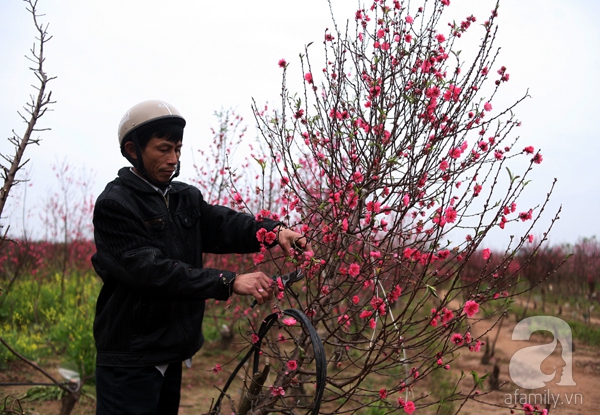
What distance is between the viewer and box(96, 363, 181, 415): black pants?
2.34m

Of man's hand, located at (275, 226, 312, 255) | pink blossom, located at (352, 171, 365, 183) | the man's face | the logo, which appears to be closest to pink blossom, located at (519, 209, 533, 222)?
pink blossom, located at (352, 171, 365, 183)

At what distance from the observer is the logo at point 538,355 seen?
6.73m

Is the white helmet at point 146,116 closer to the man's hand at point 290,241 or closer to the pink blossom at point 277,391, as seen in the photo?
the man's hand at point 290,241

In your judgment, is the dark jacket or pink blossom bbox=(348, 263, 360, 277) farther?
pink blossom bbox=(348, 263, 360, 277)

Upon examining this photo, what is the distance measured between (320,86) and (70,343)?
4.04 metres

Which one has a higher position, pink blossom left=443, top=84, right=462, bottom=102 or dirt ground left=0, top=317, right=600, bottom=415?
pink blossom left=443, top=84, right=462, bottom=102

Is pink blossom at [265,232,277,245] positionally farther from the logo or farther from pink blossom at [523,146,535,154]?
the logo

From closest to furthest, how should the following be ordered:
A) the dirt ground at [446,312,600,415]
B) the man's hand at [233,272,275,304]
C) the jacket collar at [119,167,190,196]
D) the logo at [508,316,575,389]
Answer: the man's hand at [233,272,275,304]
the jacket collar at [119,167,190,196]
the dirt ground at [446,312,600,415]
the logo at [508,316,575,389]

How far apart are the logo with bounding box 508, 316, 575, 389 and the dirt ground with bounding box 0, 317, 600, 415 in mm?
73

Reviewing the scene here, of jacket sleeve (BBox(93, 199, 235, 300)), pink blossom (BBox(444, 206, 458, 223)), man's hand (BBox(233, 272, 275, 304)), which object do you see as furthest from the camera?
pink blossom (BBox(444, 206, 458, 223))

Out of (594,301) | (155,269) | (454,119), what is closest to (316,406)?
(155,269)

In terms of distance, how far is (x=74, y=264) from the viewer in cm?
1133

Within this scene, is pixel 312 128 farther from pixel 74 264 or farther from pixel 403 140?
pixel 74 264

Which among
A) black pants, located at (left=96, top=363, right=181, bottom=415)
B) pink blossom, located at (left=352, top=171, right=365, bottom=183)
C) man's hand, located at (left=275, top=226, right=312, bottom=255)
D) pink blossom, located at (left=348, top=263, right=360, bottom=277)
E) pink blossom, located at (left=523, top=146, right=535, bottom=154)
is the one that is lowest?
black pants, located at (left=96, top=363, right=181, bottom=415)
